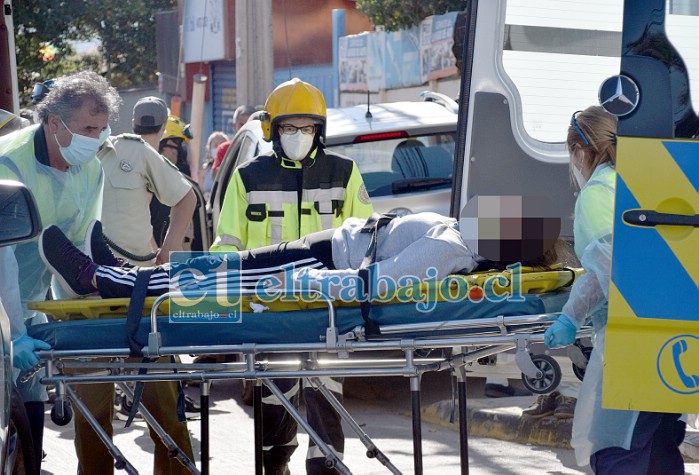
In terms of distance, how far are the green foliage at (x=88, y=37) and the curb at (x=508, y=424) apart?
16.2m

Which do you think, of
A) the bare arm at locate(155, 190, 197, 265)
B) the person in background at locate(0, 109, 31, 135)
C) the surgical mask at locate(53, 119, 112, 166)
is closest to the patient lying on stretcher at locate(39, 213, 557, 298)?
the surgical mask at locate(53, 119, 112, 166)

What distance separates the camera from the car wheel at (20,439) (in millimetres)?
3973

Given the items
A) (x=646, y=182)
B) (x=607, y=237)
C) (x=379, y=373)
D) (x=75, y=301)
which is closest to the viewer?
(x=646, y=182)

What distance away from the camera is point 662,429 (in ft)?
12.4

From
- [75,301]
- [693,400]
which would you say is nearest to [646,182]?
[693,400]

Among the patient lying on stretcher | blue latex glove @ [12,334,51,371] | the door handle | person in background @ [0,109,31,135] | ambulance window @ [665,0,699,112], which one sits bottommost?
→ blue latex glove @ [12,334,51,371]

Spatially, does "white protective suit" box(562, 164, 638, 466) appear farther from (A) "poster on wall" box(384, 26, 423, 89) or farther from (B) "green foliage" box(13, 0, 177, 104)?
(B) "green foliage" box(13, 0, 177, 104)

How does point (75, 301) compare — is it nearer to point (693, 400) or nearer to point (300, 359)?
point (300, 359)

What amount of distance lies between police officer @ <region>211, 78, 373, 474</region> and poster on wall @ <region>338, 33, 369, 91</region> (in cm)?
1504

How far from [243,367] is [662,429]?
4.64 feet

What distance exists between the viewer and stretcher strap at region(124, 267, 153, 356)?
409cm

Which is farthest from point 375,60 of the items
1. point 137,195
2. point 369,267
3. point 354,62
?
point 369,267

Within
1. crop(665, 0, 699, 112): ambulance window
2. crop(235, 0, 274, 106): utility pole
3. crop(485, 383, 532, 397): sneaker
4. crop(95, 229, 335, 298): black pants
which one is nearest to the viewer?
crop(665, 0, 699, 112): ambulance window

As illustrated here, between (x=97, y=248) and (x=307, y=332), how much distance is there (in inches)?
43.3
